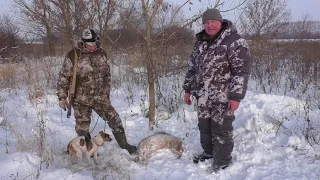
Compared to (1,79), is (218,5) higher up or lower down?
higher up

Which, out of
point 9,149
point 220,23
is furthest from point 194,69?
point 9,149

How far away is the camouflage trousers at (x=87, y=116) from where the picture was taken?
3910 mm

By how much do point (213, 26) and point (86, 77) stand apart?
1.71 m

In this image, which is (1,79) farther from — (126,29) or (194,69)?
(194,69)

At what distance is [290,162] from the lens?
11.0 ft

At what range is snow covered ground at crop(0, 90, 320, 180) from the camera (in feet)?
10.4

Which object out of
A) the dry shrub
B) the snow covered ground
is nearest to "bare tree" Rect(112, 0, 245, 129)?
the snow covered ground

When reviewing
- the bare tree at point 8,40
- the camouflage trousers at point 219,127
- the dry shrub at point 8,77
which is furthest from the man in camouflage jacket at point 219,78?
the bare tree at point 8,40

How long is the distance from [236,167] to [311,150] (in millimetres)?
969

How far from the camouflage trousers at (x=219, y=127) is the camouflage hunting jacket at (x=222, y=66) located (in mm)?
95

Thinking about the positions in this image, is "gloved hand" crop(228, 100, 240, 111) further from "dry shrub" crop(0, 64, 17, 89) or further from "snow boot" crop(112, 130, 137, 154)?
"dry shrub" crop(0, 64, 17, 89)

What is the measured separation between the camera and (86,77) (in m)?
3.80

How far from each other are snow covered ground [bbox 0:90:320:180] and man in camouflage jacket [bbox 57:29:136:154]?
1.40ft

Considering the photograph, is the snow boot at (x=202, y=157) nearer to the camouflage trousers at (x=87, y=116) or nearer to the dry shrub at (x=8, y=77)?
the camouflage trousers at (x=87, y=116)
